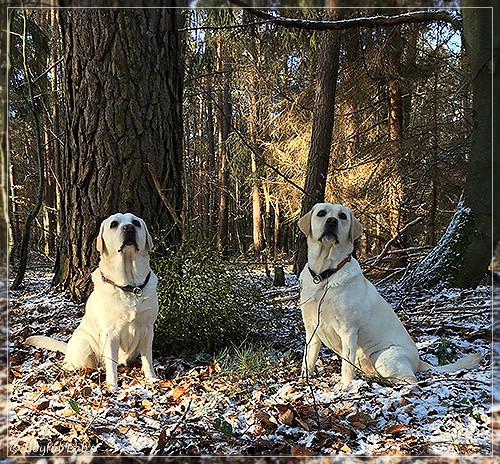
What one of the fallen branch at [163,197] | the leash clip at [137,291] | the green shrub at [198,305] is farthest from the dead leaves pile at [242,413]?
the fallen branch at [163,197]

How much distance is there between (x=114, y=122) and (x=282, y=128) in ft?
3.48

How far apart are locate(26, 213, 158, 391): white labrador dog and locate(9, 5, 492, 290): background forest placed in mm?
260

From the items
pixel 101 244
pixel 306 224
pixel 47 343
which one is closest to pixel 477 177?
pixel 306 224

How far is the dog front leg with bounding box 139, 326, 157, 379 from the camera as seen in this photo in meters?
2.42

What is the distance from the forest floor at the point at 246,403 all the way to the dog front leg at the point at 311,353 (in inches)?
1.9

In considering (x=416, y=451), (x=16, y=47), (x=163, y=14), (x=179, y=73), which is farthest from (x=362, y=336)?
(x=16, y=47)

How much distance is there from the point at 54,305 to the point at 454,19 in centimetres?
254

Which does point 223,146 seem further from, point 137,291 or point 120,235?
point 137,291

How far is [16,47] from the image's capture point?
2271 mm

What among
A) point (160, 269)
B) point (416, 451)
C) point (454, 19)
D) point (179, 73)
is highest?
point (454, 19)

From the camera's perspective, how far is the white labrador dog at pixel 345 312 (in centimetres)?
233

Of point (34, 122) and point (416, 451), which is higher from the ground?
point (34, 122)

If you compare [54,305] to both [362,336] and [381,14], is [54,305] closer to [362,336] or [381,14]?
[362,336]

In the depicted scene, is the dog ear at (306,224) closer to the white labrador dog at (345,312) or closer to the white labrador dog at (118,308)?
the white labrador dog at (345,312)
